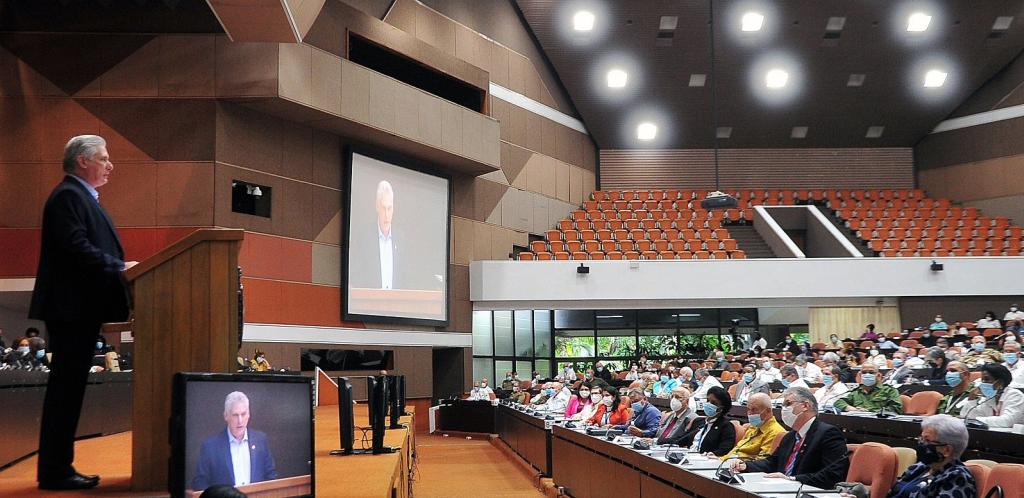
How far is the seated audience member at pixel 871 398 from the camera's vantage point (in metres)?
9.09

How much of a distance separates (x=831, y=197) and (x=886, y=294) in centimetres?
550

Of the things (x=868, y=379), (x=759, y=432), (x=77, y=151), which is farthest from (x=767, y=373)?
(x=77, y=151)

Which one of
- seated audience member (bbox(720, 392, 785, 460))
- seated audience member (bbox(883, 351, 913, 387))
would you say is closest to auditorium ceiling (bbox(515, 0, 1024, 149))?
seated audience member (bbox(883, 351, 913, 387))

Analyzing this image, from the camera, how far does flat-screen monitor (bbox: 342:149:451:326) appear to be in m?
Answer: 18.0

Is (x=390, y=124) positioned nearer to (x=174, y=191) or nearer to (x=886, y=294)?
(x=174, y=191)

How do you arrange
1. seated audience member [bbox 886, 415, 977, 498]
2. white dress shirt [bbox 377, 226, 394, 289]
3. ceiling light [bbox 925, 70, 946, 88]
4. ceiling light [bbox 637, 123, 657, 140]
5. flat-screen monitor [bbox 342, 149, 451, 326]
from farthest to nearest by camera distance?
ceiling light [bbox 637, 123, 657, 140] → ceiling light [bbox 925, 70, 946, 88] → white dress shirt [bbox 377, 226, 394, 289] → flat-screen monitor [bbox 342, 149, 451, 326] → seated audience member [bbox 886, 415, 977, 498]

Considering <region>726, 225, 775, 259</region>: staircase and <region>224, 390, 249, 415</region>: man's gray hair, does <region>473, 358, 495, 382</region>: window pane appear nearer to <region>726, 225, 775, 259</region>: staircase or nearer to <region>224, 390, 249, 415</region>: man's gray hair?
<region>726, 225, 775, 259</region>: staircase

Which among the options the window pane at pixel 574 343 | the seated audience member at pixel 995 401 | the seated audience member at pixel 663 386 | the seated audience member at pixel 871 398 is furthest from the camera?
the window pane at pixel 574 343

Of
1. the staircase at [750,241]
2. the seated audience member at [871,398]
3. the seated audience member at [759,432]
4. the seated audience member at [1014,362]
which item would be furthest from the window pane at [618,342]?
the seated audience member at [759,432]

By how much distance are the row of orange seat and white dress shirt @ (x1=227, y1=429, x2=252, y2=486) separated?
18947 mm

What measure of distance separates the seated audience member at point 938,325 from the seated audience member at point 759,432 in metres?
13.5

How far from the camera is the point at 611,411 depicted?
11.6 m

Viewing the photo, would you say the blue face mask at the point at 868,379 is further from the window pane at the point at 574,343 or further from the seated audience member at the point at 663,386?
the window pane at the point at 574,343

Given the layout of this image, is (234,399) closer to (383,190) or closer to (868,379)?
(868,379)
